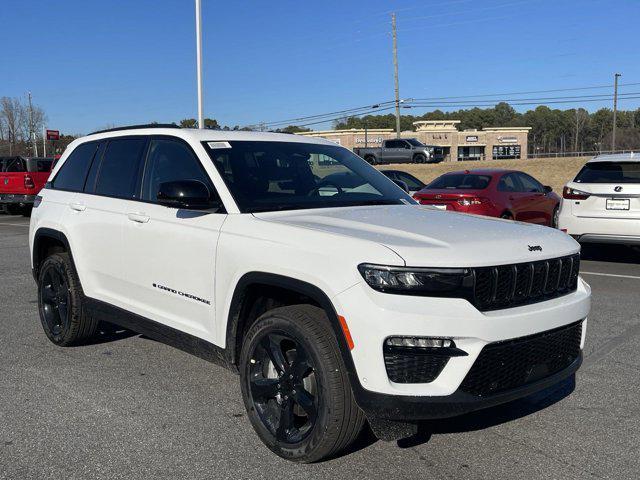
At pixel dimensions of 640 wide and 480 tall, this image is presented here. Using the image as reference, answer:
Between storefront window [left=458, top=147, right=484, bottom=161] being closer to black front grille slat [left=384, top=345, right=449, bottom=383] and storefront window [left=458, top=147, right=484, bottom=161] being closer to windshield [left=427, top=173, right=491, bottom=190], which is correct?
windshield [left=427, top=173, right=491, bottom=190]

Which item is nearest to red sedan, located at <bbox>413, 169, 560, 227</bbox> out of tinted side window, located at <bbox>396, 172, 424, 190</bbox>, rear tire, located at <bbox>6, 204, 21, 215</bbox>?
tinted side window, located at <bbox>396, 172, 424, 190</bbox>

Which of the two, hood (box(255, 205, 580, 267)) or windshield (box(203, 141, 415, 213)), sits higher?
windshield (box(203, 141, 415, 213))

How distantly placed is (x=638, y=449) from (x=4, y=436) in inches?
143

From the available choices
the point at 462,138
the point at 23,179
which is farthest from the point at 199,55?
the point at 462,138

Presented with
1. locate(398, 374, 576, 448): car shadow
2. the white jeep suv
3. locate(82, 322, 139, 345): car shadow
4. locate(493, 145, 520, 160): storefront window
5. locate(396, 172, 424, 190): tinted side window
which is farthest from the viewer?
locate(493, 145, 520, 160): storefront window

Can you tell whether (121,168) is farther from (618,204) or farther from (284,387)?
(618,204)

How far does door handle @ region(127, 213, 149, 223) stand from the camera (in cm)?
459

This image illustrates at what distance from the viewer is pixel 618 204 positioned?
9734 mm

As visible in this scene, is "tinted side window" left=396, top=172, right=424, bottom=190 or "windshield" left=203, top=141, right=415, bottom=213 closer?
"windshield" left=203, top=141, right=415, bottom=213

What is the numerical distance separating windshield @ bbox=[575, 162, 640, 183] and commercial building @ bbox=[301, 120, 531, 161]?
77.3m

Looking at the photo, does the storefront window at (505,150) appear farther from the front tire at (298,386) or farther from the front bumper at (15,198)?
the front tire at (298,386)

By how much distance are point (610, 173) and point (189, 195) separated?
7919 mm

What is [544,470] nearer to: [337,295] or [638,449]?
[638,449]

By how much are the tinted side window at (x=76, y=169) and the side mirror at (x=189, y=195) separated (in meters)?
1.83
